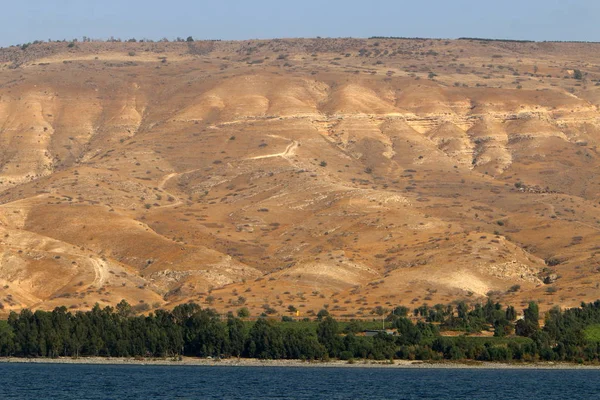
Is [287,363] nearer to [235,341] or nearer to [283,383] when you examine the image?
[235,341]

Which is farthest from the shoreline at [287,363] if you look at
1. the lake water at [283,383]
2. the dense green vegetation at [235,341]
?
the lake water at [283,383]

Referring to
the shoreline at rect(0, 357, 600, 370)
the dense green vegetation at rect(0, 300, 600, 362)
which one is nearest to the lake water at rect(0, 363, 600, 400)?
the shoreline at rect(0, 357, 600, 370)

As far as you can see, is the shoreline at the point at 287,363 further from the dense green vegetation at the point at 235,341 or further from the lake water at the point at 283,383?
the lake water at the point at 283,383

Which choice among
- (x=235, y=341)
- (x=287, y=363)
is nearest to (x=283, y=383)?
(x=287, y=363)

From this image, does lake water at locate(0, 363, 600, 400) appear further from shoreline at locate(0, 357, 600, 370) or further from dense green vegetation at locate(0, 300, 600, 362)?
dense green vegetation at locate(0, 300, 600, 362)

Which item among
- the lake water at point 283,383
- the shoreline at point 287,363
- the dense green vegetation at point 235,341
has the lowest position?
the lake water at point 283,383

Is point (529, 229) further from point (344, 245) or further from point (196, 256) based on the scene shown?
point (196, 256)

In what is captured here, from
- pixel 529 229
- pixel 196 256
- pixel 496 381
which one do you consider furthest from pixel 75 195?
pixel 496 381
